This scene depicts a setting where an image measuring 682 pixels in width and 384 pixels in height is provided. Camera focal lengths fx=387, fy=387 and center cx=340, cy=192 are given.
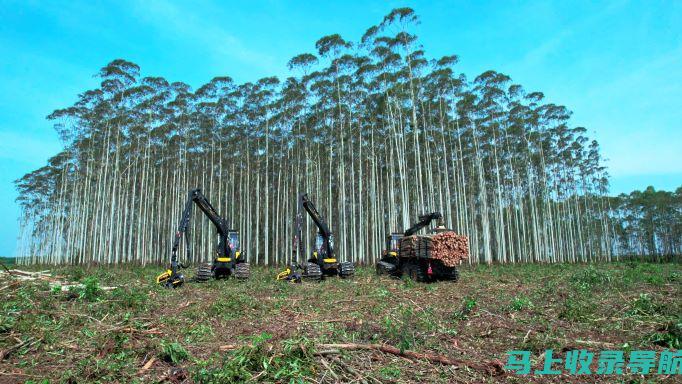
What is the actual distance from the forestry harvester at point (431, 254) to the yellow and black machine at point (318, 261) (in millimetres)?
2542

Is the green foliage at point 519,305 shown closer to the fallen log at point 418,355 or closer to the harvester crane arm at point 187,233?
the fallen log at point 418,355

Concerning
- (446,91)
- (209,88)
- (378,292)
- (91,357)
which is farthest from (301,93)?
(91,357)

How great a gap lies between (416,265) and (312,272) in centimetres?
428

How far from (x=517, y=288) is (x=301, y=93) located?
23864 mm

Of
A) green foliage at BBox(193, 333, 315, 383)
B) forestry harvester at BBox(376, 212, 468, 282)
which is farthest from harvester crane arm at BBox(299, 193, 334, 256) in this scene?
green foliage at BBox(193, 333, 315, 383)

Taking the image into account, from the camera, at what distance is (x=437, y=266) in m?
15.2

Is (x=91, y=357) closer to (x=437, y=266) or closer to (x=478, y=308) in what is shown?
(x=478, y=308)

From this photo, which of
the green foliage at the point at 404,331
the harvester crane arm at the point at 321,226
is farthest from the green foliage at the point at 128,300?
the harvester crane arm at the point at 321,226

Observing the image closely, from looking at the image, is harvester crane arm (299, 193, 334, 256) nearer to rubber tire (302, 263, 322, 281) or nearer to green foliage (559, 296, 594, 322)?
rubber tire (302, 263, 322, 281)

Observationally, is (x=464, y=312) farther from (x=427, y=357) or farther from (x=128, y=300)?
(x=128, y=300)

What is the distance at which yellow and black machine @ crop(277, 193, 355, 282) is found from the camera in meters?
16.1

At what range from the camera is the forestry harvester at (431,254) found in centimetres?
1449

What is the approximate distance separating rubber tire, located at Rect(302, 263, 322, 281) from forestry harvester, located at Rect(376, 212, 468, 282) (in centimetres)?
360

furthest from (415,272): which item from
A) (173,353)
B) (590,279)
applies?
(173,353)
